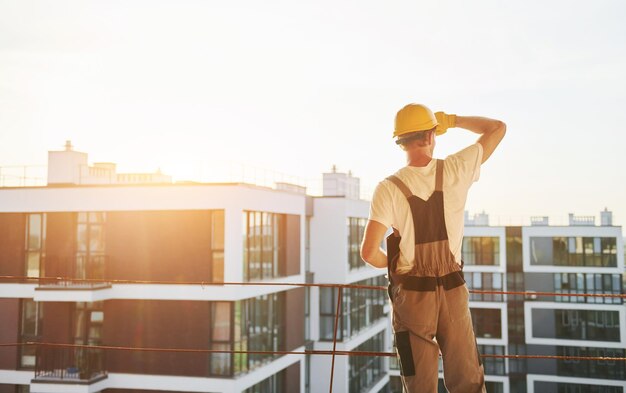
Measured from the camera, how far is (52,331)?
17219 mm

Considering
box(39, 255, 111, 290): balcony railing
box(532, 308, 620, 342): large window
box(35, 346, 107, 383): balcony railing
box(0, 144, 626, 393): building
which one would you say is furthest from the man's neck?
box(532, 308, 620, 342): large window

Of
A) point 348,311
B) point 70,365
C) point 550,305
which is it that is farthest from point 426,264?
point 550,305

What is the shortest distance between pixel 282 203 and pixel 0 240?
869cm

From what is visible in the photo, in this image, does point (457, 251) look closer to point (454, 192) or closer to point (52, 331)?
point (454, 192)

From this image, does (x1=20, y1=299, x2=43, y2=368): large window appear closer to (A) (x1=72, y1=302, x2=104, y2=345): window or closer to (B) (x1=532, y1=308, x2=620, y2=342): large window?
(A) (x1=72, y1=302, x2=104, y2=345): window

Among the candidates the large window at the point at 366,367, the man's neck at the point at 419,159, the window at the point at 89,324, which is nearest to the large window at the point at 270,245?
the window at the point at 89,324

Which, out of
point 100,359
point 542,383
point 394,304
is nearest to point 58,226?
point 100,359

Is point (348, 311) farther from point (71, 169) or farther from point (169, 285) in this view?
point (71, 169)

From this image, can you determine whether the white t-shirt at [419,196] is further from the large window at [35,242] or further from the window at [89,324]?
the large window at [35,242]

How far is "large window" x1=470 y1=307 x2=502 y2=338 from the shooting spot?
38.1 metres

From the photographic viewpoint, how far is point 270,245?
1845cm

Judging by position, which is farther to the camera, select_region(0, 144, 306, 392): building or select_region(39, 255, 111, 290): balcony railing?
select_region(39, 255, 111, 290): balcony railing

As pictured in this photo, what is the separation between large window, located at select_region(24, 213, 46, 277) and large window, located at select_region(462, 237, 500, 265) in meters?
28.9

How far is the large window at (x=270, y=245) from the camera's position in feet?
55.9
